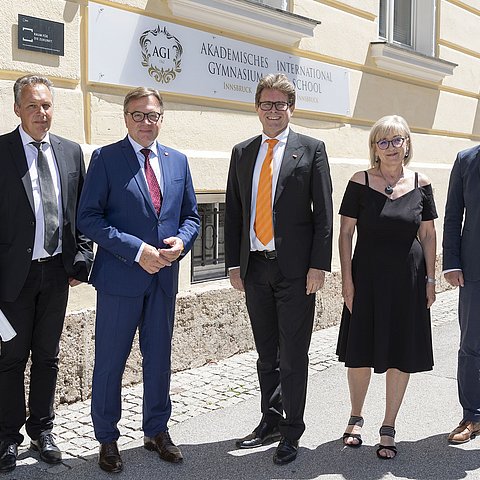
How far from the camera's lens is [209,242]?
5.84 meters

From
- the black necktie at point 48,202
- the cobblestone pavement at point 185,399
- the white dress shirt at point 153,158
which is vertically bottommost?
the cobblestone pavement at point 185,399

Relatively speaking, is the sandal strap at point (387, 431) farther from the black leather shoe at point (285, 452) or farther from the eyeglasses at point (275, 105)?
the eyeglasses at point (275, 105)

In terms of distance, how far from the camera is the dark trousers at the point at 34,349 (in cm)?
353

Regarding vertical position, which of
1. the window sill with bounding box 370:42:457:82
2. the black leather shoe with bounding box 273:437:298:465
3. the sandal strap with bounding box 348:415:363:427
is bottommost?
the black leather shoe with bounding box 273:437:298:465

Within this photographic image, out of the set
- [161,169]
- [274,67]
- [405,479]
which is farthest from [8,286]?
[274,67]

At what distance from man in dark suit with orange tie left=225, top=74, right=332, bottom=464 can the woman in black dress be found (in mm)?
209

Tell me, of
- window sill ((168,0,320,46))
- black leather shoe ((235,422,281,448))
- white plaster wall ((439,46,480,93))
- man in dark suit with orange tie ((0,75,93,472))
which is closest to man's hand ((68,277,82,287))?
man in dark suit with orange tie ((0,75,93,472))

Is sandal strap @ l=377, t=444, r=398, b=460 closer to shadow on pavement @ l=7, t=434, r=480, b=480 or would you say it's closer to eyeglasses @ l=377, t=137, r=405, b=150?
shadow on pavement @ l=7, t=434, r=480, b=480

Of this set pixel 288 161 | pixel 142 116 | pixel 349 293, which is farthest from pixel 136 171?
pixel 349 293

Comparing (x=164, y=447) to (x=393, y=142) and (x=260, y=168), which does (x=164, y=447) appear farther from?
(x=393, y=142)

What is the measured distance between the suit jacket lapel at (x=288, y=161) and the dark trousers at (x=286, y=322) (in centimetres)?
40

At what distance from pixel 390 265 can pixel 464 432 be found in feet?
3.45

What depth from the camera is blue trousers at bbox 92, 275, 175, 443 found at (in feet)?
11.7

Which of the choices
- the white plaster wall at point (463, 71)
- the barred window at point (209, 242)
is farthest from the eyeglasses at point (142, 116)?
the white plaster wall at point (463, 71)
